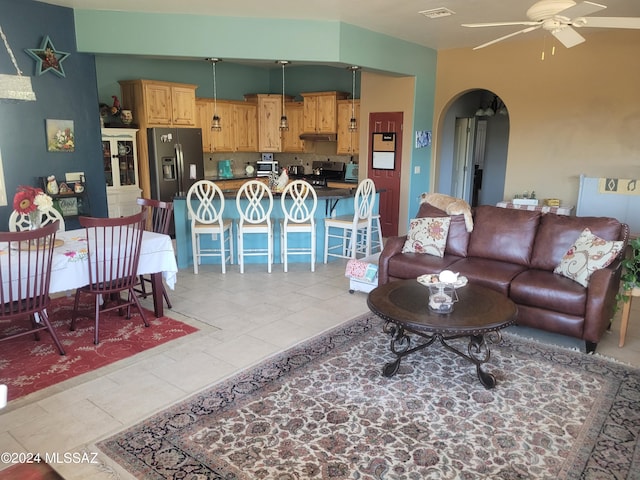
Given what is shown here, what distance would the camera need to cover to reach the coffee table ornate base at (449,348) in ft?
10.0

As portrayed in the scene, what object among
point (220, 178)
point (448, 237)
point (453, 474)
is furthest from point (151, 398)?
point (220, 178)

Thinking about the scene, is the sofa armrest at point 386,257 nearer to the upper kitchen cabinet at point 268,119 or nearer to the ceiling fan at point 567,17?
the ceiling fan at point 567,17

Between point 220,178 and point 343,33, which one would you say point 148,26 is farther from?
point 220,178

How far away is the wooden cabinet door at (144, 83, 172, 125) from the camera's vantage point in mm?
7198

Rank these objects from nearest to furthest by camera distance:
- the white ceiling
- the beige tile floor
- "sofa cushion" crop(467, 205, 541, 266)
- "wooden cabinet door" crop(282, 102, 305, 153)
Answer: the beige tile floor
"sofa cushion" crop(467, 205, 541, 266)
the white ceiling
"wooden cabinet door" crop(282, 102, 305, 153)

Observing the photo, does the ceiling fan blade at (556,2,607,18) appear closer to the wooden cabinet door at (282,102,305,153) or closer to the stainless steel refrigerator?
the stainless steel refrigerator

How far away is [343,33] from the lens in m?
5.64

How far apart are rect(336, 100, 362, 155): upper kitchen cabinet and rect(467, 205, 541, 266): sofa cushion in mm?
4291

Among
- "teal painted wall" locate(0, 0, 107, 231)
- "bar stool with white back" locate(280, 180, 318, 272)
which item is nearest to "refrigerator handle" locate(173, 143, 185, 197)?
"teal painted wall" locate(0, 0, 107, 231)

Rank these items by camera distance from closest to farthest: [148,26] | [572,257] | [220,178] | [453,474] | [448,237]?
[453,474]
[572,257]
[448,237]
[148,26]
[220,178]

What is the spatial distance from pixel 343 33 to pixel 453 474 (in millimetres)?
4973

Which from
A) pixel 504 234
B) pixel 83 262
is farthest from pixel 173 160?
pixel 504 234

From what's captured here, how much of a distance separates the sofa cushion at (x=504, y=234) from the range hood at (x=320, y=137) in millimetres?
4747

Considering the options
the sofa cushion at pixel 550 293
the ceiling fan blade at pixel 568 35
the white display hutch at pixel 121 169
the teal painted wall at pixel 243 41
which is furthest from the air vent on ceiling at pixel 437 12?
the white display hutch at pixel 121 169
